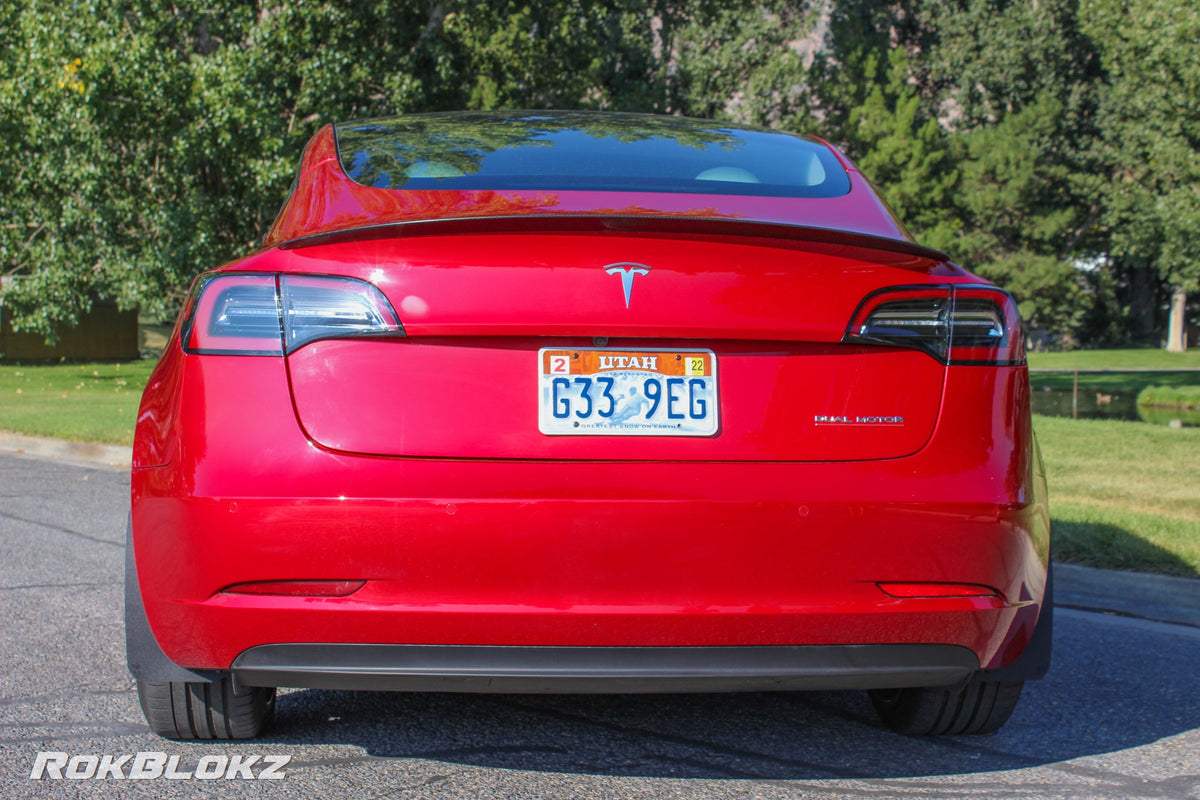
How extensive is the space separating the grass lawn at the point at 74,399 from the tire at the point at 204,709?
8.06m

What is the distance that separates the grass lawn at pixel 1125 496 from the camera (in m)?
5.57

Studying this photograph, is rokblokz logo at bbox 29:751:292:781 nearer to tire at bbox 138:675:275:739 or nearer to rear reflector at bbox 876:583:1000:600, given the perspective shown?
tire at bbox 138:675:275:739

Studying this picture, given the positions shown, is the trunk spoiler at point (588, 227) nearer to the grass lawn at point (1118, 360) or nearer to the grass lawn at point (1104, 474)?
the grass lawn at point (1104, 474)

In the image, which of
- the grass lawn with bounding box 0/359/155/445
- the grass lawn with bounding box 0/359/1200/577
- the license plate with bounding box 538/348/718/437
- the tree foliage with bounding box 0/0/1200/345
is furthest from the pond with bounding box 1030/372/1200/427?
the license plate with bounding box 538/348/718/437

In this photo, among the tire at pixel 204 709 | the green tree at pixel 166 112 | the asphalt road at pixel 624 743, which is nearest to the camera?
the asphalt road at pixel 624 743

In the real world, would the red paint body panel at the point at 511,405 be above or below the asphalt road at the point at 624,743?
above

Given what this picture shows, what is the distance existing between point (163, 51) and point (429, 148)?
15359 millimetres

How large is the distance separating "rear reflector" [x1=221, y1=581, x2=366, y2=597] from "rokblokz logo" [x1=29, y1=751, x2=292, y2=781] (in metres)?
0.65

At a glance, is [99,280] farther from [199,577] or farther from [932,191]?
[932,191]

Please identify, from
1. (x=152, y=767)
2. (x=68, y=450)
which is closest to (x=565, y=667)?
(x=152, y=767)

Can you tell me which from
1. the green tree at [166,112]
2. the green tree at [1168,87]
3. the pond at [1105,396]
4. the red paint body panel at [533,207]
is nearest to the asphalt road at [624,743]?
the red paint body panel at [533,207]

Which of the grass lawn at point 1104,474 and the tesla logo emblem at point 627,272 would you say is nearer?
the tesla logo emblem at point 627,272

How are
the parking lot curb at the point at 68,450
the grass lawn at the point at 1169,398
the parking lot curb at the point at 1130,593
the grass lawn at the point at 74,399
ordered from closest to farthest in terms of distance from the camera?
the parking lot curb at the point at 1130,593 < the parking lot curb at the point at 68,450 < the grass lawn at the point at 74,399 < the grass lawn at the point at 1169,398

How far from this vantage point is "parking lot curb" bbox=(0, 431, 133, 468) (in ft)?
33.8
